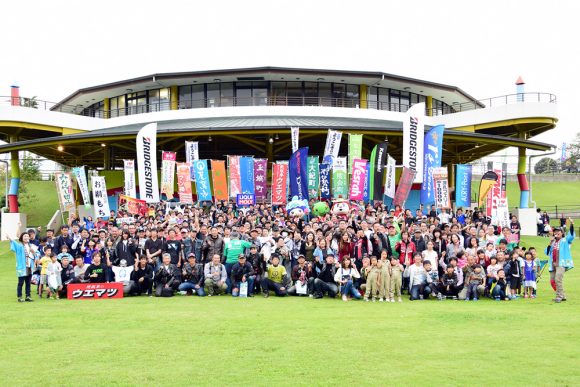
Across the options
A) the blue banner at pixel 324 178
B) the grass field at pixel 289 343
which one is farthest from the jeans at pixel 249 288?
the blue banner at pixel 324 178

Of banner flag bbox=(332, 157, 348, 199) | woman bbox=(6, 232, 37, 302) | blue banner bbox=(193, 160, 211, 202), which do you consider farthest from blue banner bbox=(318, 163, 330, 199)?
woman bbox=(6, 232, 37, 302)

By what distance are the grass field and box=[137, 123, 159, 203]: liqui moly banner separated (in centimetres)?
1025

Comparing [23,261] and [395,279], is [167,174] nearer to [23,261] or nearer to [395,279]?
[23,261]

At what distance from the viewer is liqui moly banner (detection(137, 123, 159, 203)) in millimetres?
21281

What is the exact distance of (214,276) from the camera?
1248 centimetres

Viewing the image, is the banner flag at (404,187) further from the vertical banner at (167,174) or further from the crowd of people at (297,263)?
the vertical banner at (167,174)

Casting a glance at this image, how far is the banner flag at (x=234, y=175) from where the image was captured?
22.7 metres

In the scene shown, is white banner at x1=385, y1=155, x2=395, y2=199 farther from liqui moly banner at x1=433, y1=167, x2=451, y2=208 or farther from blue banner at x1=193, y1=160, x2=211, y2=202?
blue banner at x1=193, y1=160, x2=211, y2=202

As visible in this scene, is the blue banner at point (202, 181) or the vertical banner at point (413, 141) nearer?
the vertical banner at point (413, 141)

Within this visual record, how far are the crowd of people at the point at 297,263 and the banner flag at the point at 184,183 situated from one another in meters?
8.32

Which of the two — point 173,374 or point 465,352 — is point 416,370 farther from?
point 173,374

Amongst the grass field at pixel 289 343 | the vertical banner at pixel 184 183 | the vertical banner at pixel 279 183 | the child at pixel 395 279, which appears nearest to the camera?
the grass field at pixel 289 343

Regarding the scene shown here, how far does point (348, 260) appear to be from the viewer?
1205 centimetres

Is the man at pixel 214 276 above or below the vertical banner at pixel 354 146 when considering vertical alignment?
below
